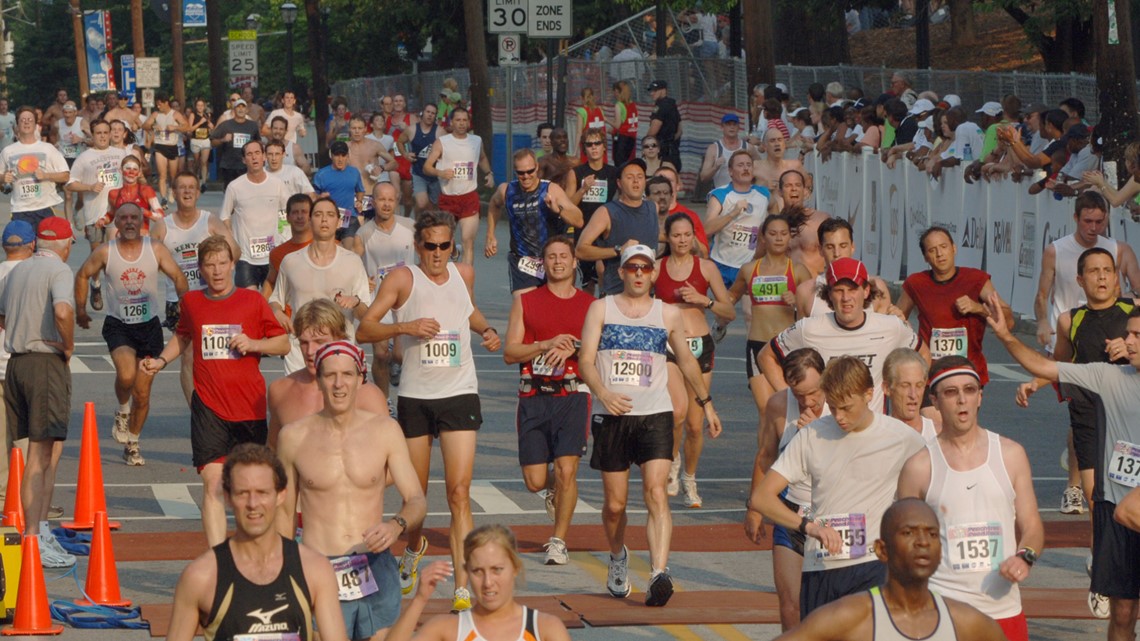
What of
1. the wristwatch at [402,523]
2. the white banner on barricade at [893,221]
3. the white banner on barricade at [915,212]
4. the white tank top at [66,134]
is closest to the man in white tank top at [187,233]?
the wristwatch at [402,523]

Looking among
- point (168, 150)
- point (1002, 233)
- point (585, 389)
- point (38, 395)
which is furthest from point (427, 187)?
point (168, 150)

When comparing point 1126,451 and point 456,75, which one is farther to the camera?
point 456,75

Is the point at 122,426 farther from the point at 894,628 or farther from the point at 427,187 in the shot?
the point at 427,187

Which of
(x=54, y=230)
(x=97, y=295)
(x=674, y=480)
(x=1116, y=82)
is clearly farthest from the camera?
(x=1116, y=82)

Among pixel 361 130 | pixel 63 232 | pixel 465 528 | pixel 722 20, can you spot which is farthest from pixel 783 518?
pixel 722 20

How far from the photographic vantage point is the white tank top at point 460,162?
2355 cm

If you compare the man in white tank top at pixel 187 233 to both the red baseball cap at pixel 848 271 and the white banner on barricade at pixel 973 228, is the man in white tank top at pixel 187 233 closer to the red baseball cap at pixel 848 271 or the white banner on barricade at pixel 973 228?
the red baseball cap at pixel 848 271

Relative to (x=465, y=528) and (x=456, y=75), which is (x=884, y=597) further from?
(x=456, y=75)

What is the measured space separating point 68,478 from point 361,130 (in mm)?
11100

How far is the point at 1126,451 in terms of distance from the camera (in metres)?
8.70

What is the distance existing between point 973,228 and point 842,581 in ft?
47.6

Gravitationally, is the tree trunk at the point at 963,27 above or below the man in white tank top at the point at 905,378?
above

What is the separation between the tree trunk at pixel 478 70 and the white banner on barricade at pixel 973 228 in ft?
57.3

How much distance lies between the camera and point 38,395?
12.1 metres
